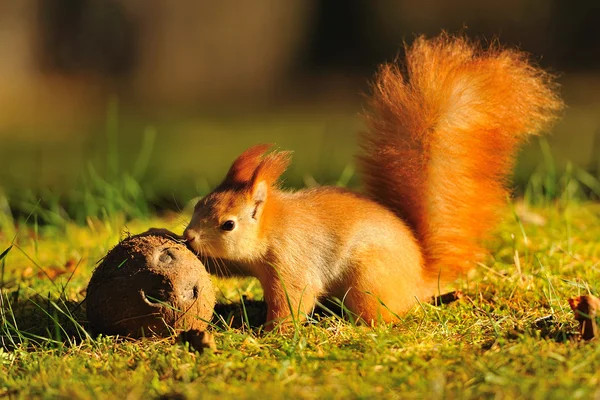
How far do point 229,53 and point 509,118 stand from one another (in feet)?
35.8

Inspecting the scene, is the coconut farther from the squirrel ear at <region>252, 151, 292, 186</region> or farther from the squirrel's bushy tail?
the squirrel's bushy tail

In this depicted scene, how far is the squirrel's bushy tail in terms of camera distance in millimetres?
3164

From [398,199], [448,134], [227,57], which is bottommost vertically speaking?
[227,57]

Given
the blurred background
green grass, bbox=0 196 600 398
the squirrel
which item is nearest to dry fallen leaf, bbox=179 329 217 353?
green grass, bbox=0 196 600 398

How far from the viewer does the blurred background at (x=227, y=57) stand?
1152 cm

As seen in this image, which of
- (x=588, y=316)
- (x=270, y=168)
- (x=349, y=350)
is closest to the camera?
(x=588, y=316)

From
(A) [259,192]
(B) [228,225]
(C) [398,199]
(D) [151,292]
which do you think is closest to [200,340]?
(D) [151,292]

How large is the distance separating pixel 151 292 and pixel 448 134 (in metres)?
1.28

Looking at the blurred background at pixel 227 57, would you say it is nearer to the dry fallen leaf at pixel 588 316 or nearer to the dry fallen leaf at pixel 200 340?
the dry fallen leaf at pixel 200 340

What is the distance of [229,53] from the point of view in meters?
13.7

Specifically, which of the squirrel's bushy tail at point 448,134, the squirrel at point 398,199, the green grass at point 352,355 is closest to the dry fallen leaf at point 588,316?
the green grass at point 352,355

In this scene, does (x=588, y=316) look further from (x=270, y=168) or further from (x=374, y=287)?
(x=270, y=168)

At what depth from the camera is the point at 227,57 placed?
1370cm

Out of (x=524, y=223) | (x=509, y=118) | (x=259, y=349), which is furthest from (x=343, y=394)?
(x=524, y=223)
